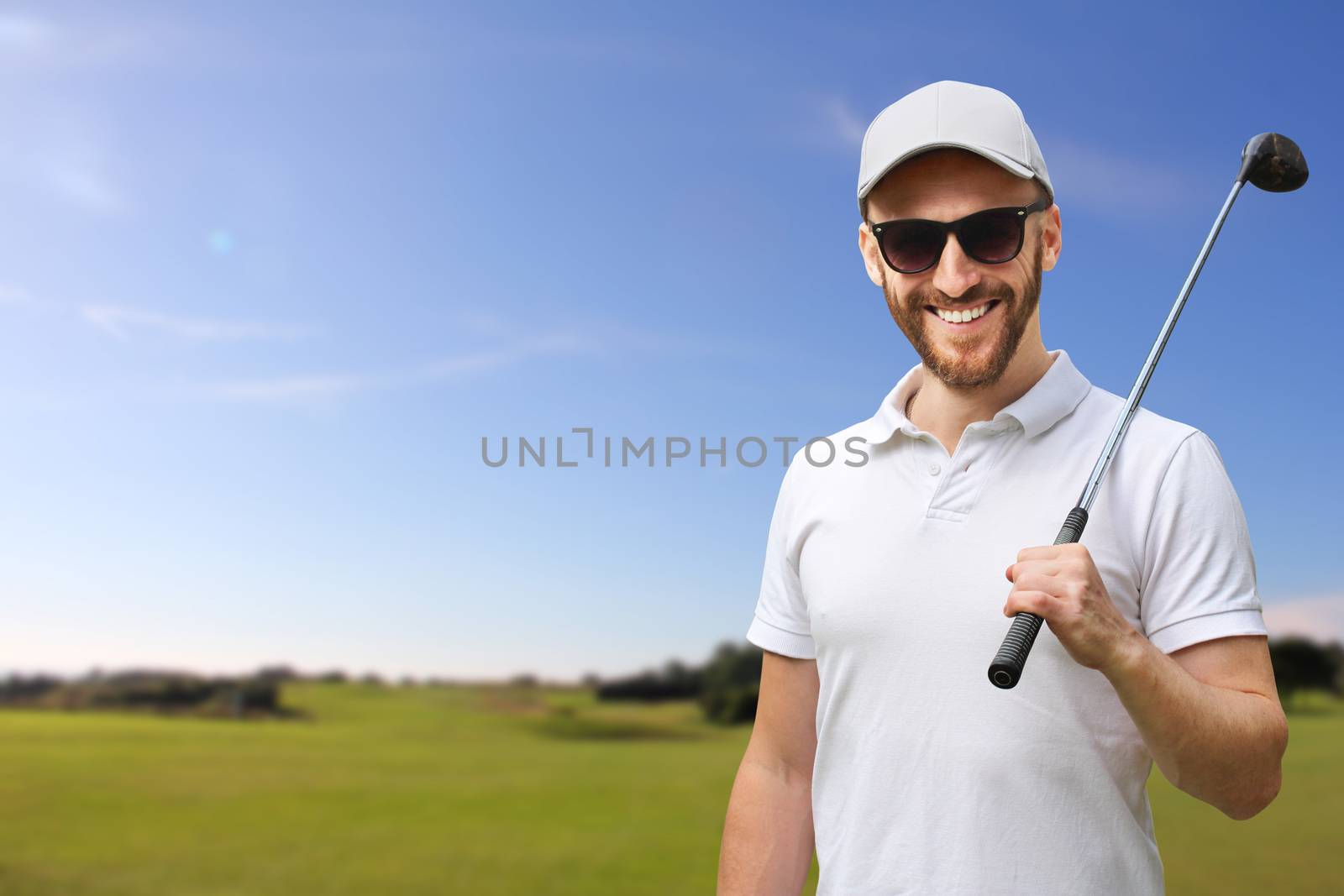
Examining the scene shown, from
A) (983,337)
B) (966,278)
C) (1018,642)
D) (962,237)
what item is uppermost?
(962,237)

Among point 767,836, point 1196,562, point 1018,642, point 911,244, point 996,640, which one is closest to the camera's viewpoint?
point 1018,642

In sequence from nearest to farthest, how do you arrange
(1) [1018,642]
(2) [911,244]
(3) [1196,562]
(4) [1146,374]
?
(1) [1018,642] < (3) [1196,562] < (4) [1146,374] < (2) [911,244]

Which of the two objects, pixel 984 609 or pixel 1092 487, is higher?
pixel 1092 487

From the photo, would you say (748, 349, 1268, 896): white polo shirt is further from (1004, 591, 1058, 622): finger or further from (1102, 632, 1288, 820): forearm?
(1004, 591, 1058, 622): finger

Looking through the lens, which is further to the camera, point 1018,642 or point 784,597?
point 784,597

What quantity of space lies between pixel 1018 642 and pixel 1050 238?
1.06 metres

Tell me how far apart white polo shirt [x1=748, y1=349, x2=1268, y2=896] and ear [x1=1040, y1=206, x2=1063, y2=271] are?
23 cm

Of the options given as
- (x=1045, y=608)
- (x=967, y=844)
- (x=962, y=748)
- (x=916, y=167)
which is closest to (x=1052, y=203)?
(x=916, y=167)

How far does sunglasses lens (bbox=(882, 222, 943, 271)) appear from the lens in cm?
259

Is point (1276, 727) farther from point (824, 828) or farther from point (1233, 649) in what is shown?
point (824, 828)

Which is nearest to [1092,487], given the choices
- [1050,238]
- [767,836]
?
[1050,238]

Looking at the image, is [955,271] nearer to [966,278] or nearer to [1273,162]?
[966,278]

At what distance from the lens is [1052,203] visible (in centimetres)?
267

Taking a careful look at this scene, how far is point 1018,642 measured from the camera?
2.12 metres
